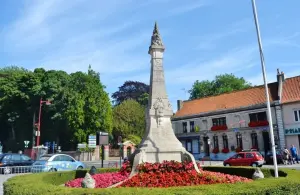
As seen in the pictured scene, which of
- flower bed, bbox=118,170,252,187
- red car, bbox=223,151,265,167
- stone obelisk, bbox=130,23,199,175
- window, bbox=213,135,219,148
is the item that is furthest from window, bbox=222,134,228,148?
flower bed, bbox=118,170,252,187

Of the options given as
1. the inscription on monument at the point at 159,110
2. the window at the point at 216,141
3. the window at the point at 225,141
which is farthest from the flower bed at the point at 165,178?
the window at the point at 216,141

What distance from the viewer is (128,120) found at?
174 feet

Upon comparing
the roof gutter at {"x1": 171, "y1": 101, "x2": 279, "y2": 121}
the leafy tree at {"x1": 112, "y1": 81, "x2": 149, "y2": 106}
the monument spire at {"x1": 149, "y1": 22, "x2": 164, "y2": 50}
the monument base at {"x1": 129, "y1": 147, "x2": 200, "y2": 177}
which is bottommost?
the monument base at {"x1": 129, "y1": 147, "x2": 200, "y2": 177}

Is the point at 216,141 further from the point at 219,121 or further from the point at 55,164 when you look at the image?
the point at 55,164

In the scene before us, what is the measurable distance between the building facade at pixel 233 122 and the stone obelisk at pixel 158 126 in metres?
26.5

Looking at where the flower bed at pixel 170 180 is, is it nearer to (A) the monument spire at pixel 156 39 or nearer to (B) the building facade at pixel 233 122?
(A) the monument spire at pixel 156 39

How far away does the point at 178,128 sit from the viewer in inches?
1918

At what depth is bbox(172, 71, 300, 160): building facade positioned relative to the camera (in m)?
36.1

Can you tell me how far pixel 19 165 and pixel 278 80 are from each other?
3300 cm

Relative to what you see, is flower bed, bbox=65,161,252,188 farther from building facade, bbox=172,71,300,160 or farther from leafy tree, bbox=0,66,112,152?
leafy tree, bbox=0,66,112,152

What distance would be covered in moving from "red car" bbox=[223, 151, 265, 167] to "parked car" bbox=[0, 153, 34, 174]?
735 inches

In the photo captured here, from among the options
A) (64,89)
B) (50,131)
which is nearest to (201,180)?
(64,89)

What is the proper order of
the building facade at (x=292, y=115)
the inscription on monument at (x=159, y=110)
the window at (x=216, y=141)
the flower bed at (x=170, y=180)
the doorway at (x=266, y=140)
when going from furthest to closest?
the window at (x=216, y=141), the doorway at (x=266, y=140), the building facade at (x=292, y=115), the inscription on monument at (x=159, y=110), the flower bed at (x=170, y=180)

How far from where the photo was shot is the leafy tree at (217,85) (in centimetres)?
6366
